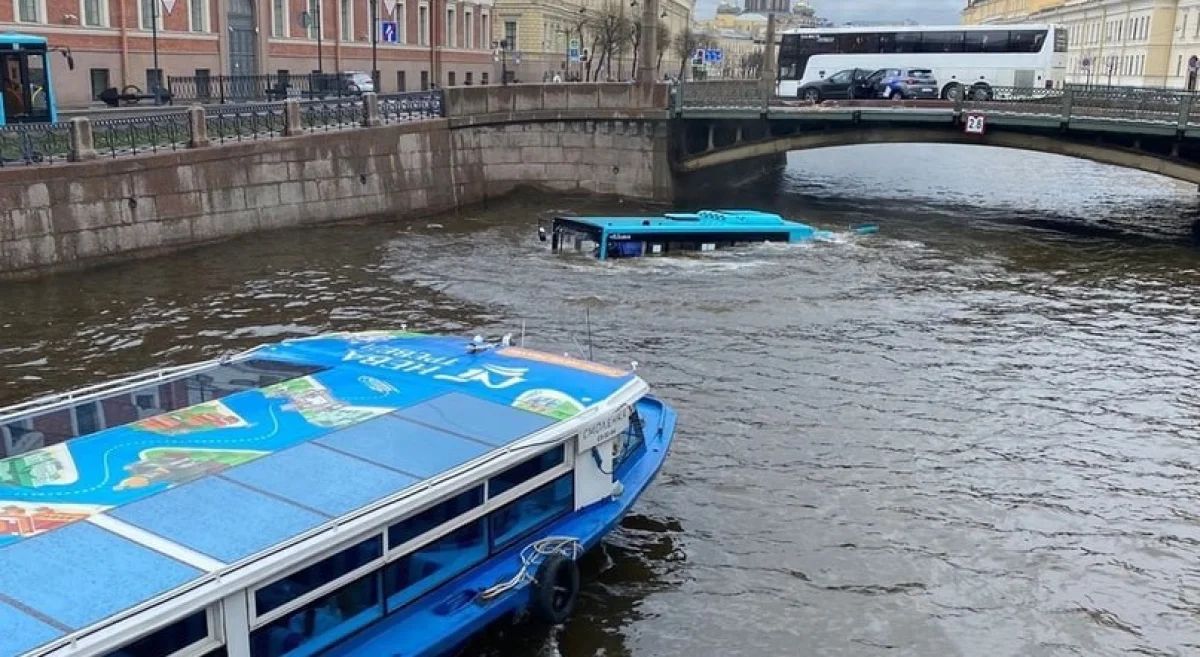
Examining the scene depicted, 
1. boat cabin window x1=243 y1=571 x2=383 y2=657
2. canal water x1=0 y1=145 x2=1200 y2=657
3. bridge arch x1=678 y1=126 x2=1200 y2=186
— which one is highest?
bridge arch x1=678 y1=126 x2=1200 y2=186

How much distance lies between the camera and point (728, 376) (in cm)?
1756

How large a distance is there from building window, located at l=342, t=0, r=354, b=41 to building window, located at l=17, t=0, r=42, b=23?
18749 millimetres

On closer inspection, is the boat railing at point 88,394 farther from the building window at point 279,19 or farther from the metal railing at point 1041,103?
the building window at point 279,19

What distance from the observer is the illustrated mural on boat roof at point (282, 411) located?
8266mm

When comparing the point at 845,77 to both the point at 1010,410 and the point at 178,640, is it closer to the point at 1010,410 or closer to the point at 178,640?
the point at 1010,410

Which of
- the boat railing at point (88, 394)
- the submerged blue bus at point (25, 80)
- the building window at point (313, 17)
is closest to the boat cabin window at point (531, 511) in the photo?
the boat railing at point (88, 394)

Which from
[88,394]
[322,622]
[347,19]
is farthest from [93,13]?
[322,622]

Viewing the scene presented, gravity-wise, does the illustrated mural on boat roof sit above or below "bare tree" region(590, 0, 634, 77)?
below

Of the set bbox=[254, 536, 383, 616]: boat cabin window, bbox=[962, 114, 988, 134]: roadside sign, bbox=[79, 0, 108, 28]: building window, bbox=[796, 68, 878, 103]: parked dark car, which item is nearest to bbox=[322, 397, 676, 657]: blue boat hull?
bbox=[254, 536, 383, 616]: boat cabin window

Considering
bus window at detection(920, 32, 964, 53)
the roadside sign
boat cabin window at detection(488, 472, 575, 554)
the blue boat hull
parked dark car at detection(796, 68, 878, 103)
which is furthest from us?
bus window at detection(920, 32, 964, 53)

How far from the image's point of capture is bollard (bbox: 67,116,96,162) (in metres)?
23.6

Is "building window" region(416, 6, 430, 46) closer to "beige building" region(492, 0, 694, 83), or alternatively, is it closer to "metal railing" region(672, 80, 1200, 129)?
"beige building" region(492, 0, 694, 83)

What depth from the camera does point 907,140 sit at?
1452 inches

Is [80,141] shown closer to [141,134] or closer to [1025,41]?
[141,134]
